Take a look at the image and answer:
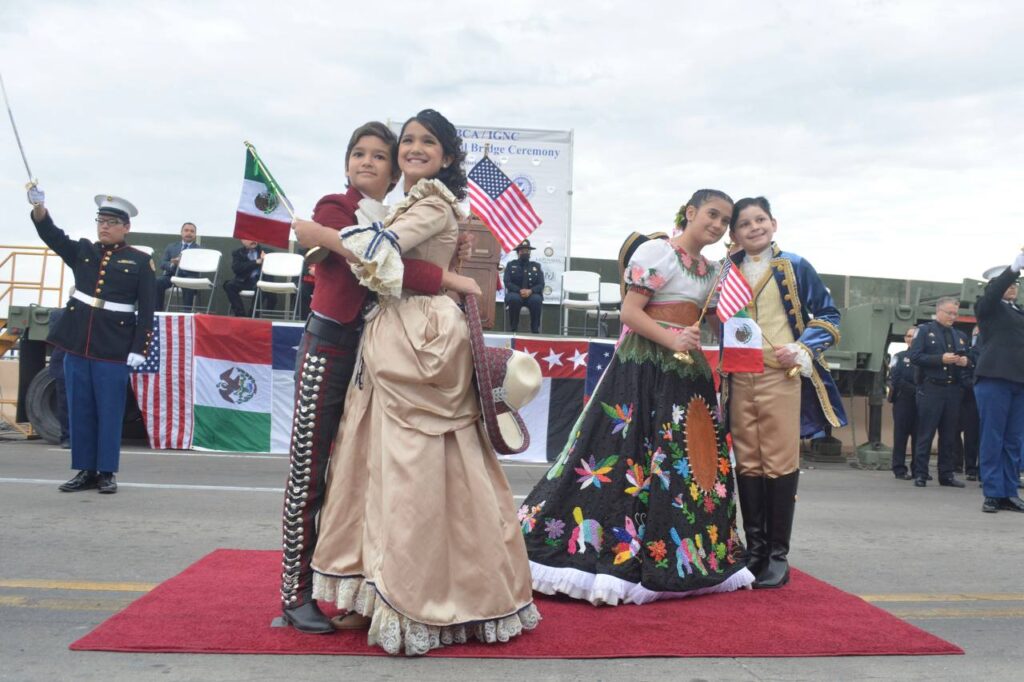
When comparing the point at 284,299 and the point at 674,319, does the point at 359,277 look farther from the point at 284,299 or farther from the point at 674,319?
the point at 284,299

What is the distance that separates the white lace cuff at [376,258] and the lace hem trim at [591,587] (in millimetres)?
1585

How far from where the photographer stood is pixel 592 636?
3842 millimetres

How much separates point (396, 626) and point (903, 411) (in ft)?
31.8

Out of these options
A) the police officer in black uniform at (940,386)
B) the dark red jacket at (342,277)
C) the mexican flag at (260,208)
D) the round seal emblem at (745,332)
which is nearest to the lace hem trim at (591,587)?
the round seal emblem at (745,332)

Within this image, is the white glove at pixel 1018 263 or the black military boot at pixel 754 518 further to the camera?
the white glove at pixel 1018 263

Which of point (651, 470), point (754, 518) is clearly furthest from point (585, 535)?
point (754, 518)

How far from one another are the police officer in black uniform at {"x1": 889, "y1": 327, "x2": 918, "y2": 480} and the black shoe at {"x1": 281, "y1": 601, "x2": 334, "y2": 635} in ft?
30.9

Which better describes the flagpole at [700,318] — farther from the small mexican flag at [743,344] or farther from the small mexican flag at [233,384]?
the small mexican flag at [233,384]

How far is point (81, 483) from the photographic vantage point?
7547mm

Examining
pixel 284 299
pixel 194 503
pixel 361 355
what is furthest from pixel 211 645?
pixel 284 299

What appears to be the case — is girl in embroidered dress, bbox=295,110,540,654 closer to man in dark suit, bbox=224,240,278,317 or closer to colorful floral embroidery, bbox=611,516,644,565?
colorful floral embroidery, bbox=611,516,644,565

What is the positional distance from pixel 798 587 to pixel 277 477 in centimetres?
556

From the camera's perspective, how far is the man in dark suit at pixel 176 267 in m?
14.3

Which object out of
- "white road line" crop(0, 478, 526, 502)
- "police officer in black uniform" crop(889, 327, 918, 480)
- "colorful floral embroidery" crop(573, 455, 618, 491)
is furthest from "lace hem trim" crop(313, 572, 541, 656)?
"police officer in black uniform" crop(889, 327, 918, 480)
